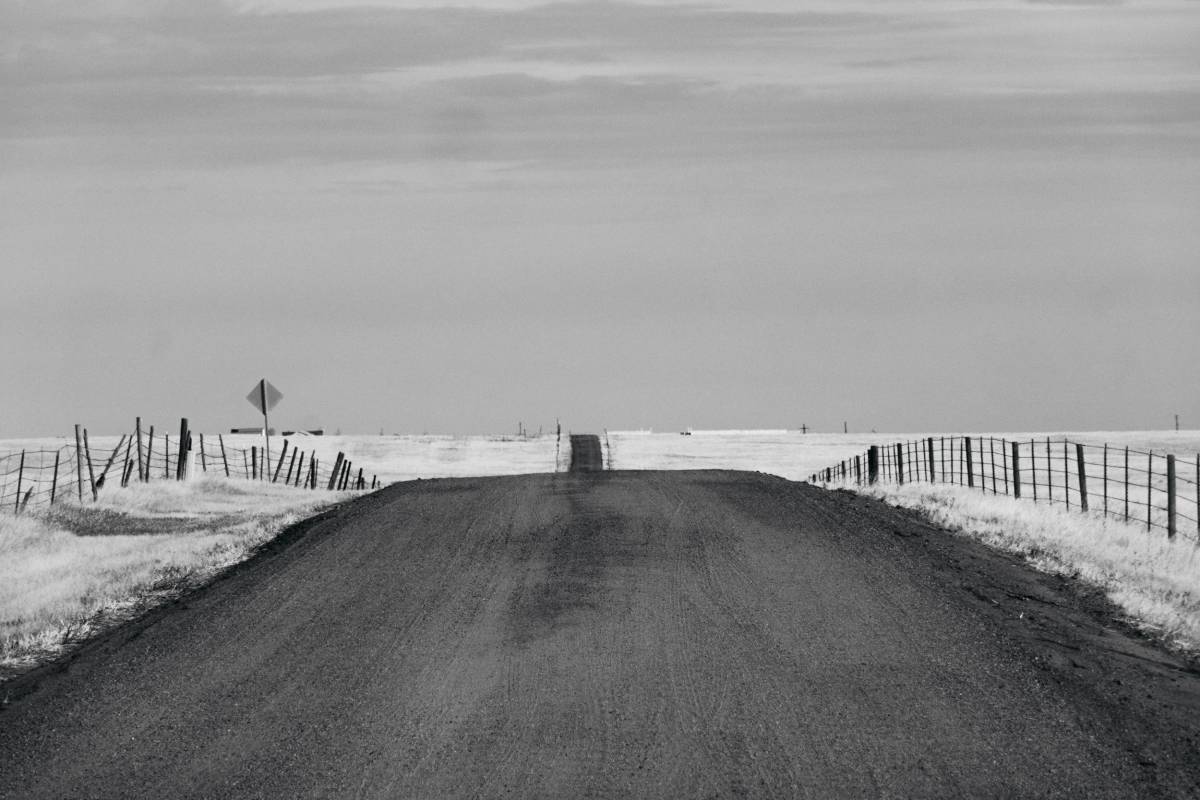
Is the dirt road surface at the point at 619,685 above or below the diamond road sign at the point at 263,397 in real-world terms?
below

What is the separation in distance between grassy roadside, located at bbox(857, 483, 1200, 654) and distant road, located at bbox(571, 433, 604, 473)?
32018 mm

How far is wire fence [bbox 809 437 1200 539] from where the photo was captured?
88.1ft

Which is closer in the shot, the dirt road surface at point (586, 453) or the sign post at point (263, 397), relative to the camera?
the sign post at point (263, 397)

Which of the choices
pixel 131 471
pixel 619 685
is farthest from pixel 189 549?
pixel 131 471

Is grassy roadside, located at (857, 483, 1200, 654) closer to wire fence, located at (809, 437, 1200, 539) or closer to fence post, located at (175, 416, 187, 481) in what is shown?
wire fence, located at (809, 437, 1200, 539)

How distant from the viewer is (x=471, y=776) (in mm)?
8555

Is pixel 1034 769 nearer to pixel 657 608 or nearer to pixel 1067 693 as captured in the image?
pixel 1067 693

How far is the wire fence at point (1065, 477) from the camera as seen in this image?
26844 mm

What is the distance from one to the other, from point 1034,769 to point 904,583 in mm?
6253

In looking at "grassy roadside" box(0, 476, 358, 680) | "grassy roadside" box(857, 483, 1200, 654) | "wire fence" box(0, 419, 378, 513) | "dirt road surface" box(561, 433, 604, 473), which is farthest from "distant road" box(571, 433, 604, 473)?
"grassy roadside" box(857, 483, 1200, 654)

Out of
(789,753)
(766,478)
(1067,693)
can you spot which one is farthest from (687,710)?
(766,478)

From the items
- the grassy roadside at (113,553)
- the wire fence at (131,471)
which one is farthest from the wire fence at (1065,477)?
the wire fence at (131,471)

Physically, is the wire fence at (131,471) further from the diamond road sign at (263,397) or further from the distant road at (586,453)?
the distant road at (586,453)

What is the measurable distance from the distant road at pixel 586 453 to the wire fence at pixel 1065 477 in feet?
40.1
